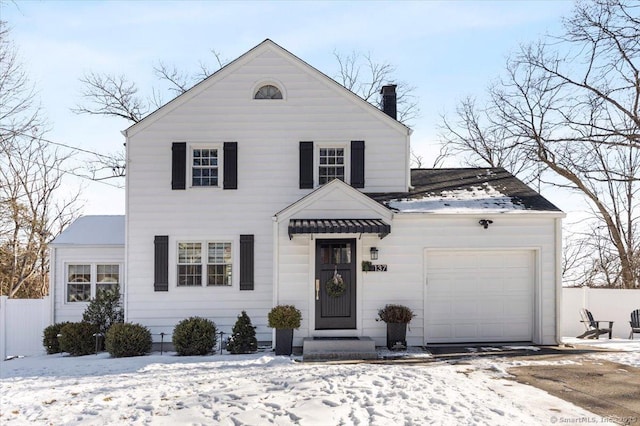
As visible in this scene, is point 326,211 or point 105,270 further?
point 105,270

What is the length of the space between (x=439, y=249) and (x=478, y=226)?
3.46 ft

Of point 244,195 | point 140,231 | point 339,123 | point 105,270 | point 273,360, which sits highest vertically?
point 339,123

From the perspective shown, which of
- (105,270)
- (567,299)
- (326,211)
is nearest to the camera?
(326,211)

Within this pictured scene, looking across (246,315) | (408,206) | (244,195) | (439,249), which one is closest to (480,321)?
(439,249)

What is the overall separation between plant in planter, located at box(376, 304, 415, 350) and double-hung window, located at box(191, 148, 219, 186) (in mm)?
5601

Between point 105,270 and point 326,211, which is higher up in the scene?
point 326,211

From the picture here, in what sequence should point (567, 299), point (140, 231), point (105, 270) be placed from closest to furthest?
point (140, 231) → point (105, 270) → point (567, 299)

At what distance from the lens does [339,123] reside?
15.2 metres

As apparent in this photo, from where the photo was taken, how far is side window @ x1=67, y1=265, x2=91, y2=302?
1609cm

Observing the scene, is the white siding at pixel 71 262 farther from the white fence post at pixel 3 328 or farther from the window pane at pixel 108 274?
the white fence post at pixel 3 328

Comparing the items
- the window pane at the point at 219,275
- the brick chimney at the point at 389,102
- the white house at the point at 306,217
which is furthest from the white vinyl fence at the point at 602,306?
Result: the window pane at the point at 219,275

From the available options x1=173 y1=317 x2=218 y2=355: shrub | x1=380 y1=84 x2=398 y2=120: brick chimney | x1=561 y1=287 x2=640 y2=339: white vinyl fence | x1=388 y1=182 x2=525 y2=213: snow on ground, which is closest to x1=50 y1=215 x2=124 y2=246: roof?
x1=173 y1=317 x2=218 y2=355: shrub

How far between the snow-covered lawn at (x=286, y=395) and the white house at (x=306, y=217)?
251 centimetres

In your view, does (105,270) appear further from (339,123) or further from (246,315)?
(339,123)
